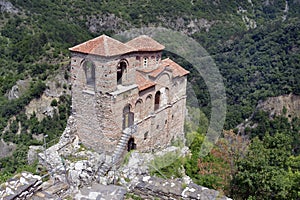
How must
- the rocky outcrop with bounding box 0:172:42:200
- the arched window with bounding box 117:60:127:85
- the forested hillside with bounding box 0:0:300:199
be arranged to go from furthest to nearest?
the forested hillside with bounding box 0:0:300:199
the arched window with bounding box 117:60:127:85
the rocky outcrop with bounding box 0:172:42:200

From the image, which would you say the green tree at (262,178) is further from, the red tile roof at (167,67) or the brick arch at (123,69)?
the brick arch at (123,69)

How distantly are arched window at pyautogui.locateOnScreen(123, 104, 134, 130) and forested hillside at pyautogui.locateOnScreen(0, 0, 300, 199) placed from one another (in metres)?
3.59

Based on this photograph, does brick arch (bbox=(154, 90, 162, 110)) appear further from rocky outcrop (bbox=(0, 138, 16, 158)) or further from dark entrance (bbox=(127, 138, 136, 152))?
rocky outcrop (bbox=(0, 138, 16, 158))

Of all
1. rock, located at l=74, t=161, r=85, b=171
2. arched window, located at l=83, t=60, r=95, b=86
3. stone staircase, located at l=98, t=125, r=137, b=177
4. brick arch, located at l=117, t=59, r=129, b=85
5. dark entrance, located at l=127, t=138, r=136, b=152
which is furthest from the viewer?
dark entrance, located at l=127, t=138, r=136, b=152

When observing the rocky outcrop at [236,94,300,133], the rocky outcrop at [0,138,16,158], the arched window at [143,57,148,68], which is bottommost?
the rocky outcrop at [0,138,16,158]

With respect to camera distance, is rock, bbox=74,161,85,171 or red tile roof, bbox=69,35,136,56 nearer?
rock, bbox=74,161,85,171

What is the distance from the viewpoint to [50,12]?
198ft

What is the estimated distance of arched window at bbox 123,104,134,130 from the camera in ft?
57.7

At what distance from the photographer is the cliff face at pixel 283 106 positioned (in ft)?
155

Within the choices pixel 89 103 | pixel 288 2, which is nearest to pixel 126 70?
pixel 89 103

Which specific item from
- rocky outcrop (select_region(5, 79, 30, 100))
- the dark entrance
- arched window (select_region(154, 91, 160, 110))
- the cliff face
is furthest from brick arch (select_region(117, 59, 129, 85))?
the cliff face

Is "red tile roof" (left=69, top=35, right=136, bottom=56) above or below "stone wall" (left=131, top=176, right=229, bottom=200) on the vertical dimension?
above

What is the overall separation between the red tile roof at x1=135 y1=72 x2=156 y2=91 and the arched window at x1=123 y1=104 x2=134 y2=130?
1325 mm

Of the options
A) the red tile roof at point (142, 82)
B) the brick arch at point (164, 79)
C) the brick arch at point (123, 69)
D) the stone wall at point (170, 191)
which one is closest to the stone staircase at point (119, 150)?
the red tile roof at point (142, 82)
